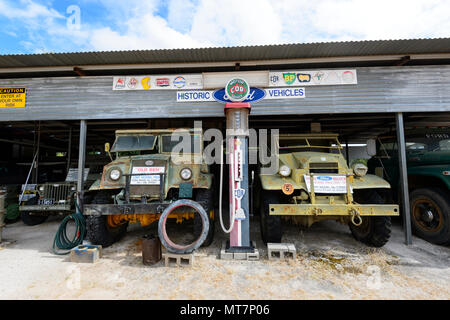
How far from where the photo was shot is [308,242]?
4.14 m

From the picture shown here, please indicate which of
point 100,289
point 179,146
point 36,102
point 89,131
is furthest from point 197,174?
point 89,131

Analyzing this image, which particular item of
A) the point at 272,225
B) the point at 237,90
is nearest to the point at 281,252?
the point at 272,225

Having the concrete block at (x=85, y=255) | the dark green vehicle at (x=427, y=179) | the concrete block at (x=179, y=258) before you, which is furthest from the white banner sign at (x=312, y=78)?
the concrete block at (x=85, y=255)

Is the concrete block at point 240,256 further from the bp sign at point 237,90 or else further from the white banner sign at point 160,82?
the white banner sign at point 160,82

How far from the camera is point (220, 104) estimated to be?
470cm

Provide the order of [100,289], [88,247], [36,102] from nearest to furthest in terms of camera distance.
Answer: [100,289]
[88,247]
[36,102]

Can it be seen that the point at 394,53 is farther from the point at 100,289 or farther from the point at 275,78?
the point at 100,289

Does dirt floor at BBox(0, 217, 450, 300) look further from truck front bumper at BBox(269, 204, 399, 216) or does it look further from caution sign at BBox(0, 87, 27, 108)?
caution sign at BBox(0, 87, 27, 108)

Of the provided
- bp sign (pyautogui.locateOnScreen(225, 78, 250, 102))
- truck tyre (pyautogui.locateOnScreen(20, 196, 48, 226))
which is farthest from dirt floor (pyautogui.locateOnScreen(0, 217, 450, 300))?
bp sign (pyautogui.locateOnScreen(225, 78, 250, 102))

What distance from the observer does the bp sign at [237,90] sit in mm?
3703

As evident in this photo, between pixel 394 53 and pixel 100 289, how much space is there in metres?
6.79

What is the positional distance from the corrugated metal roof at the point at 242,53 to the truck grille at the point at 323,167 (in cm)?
242

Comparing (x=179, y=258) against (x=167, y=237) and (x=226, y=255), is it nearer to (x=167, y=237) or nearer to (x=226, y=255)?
(x=167, y=237)

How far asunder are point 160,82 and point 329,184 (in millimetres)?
4192
